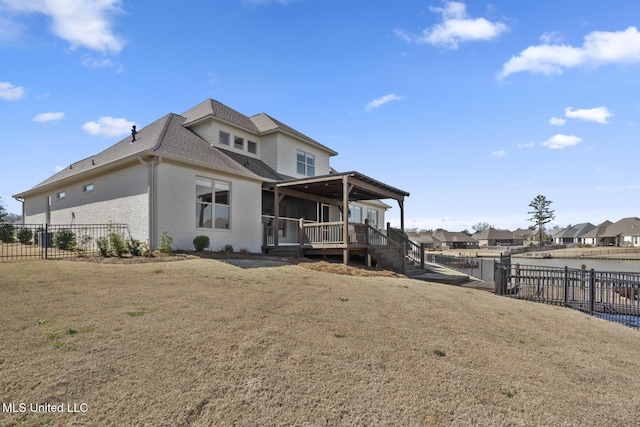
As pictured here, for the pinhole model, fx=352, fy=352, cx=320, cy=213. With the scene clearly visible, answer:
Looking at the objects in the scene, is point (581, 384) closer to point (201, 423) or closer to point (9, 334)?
point (201, 423)

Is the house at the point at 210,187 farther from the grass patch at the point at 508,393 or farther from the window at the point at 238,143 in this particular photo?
the grass patch at the point at 508,393

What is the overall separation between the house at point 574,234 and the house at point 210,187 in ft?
343

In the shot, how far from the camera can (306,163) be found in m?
21.6

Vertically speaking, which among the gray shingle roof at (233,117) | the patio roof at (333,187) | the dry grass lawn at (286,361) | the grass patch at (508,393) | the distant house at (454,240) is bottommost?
the distant house at (454,240)

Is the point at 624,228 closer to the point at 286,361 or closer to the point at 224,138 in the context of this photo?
the point at 224,138

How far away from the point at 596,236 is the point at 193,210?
350ft

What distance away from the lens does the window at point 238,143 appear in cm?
1837

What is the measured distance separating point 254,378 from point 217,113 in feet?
52.7

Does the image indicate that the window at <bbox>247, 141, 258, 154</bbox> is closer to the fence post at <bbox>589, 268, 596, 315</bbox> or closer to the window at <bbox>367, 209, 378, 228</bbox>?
the window at <bbox>367, 209, 378, 228</bbox>

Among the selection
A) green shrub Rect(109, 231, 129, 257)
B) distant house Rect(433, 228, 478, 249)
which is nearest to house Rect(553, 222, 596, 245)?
distant house Rect(433, 228, 478, 249)

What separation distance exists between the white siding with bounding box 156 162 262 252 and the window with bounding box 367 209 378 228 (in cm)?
1295

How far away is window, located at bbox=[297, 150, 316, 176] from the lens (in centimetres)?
2108

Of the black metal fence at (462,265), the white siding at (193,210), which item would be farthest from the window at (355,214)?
the white siding at (193,210)

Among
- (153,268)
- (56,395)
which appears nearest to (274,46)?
(153,268)
